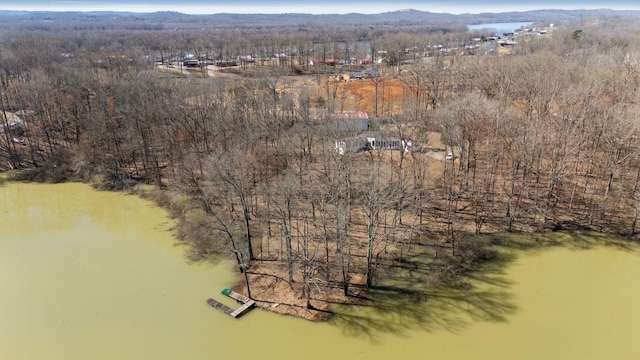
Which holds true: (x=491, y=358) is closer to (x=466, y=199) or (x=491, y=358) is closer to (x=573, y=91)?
(x=466, y=199)

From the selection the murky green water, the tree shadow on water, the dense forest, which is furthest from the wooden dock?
the tree shadow on water

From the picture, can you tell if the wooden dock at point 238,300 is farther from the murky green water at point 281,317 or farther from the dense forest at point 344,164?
the dense forest at point 344,164

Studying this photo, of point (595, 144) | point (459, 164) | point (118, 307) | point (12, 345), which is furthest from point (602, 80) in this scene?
point (12, 345)

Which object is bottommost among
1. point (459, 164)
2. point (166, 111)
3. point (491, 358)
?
point (491, 358)

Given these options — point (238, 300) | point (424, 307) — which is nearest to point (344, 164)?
point (424, 307)

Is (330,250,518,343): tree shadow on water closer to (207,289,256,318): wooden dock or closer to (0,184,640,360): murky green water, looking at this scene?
(0,184,640,360): murky green water
